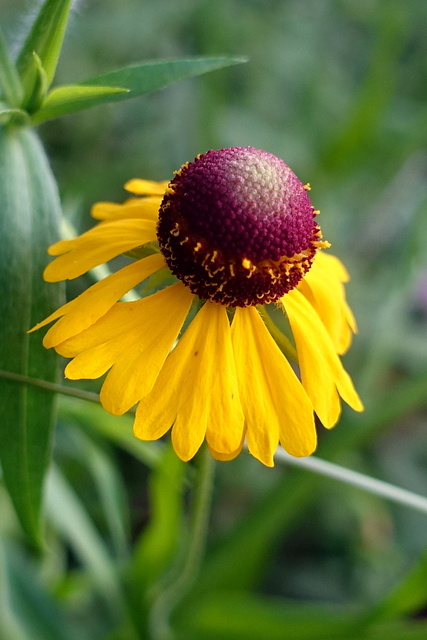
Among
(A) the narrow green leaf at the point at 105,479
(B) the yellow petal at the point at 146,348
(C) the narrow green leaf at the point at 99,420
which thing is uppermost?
(B) the yellow petal at the point at 146,348

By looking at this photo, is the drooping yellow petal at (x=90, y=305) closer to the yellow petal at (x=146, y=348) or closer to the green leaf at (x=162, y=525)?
the yellow petal at (x=146, y=348)

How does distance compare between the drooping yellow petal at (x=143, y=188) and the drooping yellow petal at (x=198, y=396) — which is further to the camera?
the drooping yellow petal at (x=143, y=188)

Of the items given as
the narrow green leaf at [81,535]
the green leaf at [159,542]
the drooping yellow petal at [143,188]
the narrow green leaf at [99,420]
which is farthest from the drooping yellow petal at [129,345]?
the narrow green leaf at [81,535]

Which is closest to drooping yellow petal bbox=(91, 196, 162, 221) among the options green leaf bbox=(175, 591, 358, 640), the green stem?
the green stem

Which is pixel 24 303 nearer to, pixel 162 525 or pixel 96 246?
pixel 96 246

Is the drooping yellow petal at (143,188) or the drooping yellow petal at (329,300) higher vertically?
the drooping yellow petal at (143,188)

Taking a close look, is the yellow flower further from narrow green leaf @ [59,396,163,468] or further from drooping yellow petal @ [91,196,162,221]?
narrow green leaf @ [59,396,163,468]

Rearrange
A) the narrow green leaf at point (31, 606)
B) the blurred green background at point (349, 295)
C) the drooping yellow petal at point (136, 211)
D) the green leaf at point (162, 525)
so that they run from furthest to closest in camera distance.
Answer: the blurred green background at point (349, 295) < the narrow green leaf at point (31, 606) < the green leaf at point (162, 525) < the drooping yellow petal at point (136, 211)
